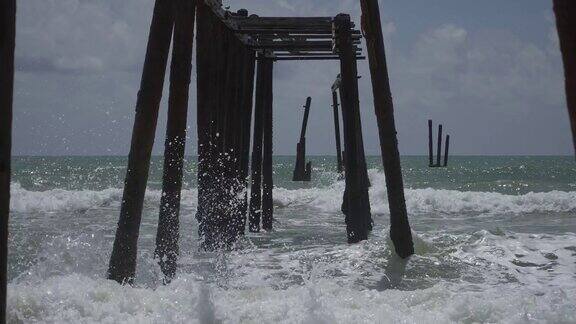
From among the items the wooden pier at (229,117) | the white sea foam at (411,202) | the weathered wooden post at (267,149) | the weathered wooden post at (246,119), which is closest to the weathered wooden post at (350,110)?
the wooden pier at (229,117)

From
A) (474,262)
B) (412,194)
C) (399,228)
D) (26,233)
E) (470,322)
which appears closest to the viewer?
(470,322)

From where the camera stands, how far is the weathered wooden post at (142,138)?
5.22 m

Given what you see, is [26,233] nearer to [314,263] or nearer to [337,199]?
[314,263]

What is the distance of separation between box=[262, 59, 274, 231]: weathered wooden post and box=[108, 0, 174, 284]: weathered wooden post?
5.79 m

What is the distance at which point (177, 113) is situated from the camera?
5.71 metres

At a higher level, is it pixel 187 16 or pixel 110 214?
pixel 187 16

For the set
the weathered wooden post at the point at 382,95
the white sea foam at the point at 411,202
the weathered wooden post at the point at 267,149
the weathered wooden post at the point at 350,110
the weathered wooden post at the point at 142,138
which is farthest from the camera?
the white sea foam at the point at 411,202

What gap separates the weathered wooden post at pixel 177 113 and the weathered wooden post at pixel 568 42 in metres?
3.72

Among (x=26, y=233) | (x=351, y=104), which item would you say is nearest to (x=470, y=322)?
(x=351, y=104)

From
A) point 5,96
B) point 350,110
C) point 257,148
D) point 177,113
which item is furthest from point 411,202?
point 5,96

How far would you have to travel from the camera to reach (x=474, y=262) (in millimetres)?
7715

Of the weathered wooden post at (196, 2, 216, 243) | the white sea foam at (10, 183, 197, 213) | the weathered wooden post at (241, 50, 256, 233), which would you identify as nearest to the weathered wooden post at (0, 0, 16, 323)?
the weathered wooden post at (196, 2, 216, 243)

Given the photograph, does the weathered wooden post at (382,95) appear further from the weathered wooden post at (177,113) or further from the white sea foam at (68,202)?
the white sea foam at (68,202)

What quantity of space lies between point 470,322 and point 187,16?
3.50 metres
